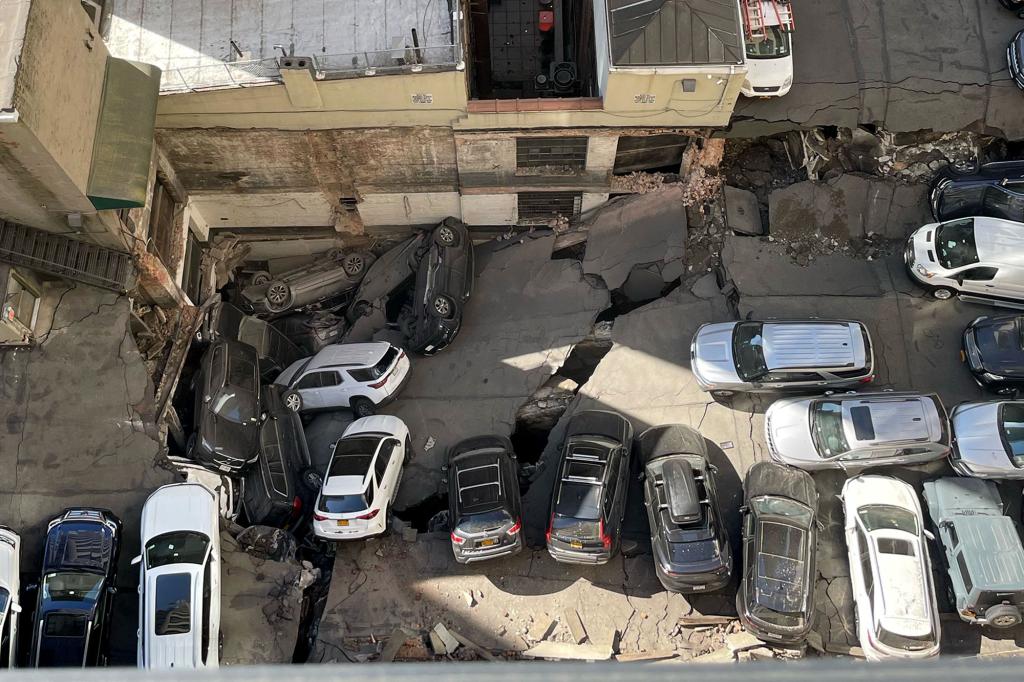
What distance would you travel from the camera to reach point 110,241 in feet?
49.4

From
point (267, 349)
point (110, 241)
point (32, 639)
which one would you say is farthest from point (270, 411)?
point (32, 639)

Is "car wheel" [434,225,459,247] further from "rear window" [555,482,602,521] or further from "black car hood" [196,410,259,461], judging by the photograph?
"rear window" [555,482,602,521]

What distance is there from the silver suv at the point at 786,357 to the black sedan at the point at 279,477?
8476 millimetres

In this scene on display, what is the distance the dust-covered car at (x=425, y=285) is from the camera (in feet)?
59.0

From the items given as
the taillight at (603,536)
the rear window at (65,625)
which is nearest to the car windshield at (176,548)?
the rear window at (65,625)

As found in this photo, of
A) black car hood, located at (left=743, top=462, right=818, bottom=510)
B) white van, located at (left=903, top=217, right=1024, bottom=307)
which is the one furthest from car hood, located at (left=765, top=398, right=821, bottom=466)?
white van, located at (left=903, top=217, right=1024, bottom=307)

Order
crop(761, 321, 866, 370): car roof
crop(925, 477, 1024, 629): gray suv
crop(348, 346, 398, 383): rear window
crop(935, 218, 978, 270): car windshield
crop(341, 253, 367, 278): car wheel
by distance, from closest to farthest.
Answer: crop(925, 477, 1024, 629): gray suv
crop(761, 321, 866, 370): car roof
crop(935, 218, 978, 270): car windshield
crop(348, 346, 398, 383): rear window
crop(341, 253, 367, 278): car wheel

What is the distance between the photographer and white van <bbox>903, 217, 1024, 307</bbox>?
15.8 metres

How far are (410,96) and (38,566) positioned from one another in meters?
10.8

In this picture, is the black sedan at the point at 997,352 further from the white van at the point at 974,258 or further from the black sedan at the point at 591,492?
the black sedan at the point at 591,492

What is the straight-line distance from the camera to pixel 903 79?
17.1 meters

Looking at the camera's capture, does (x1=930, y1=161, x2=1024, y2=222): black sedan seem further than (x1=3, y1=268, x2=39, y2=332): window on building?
Yes

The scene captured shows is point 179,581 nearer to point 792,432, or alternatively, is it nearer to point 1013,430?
point 792,432

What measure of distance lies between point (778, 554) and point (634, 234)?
7.53 m
